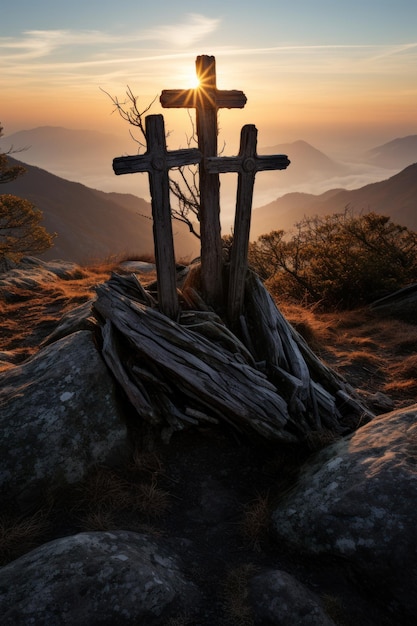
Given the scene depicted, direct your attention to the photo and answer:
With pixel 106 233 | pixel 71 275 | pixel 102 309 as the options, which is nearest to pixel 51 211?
pixel 106 233

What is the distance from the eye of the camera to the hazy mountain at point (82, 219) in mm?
152500

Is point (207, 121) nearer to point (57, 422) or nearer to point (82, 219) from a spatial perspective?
point (57, 422)

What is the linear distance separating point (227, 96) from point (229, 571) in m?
6.64

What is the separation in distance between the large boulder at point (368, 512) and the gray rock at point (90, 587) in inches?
58.5

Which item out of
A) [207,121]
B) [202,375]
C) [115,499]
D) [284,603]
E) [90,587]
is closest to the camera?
[90,587]

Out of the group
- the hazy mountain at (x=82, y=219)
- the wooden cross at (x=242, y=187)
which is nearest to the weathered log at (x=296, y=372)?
the wooden cross at (x=242, y=187)

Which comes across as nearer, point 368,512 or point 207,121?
point 368,512

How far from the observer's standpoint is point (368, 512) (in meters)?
4.40

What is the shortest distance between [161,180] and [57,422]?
3769 millimetres

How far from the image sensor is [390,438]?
532 centimetres

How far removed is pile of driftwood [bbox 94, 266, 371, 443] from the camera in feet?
20.2

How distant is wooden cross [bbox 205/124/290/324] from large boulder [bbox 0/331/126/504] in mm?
2640

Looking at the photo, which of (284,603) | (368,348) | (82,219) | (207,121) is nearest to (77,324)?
(207,121)

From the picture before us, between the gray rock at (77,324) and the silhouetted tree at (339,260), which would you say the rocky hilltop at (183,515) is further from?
the silhouetted tree at (339,260)
